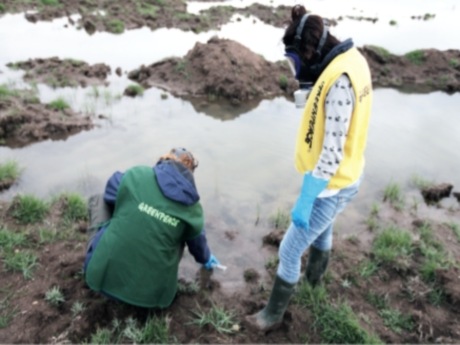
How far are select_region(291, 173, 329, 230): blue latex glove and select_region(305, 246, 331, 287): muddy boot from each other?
100 cm

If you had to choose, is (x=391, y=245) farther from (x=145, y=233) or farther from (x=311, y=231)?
(x=145, y=233)

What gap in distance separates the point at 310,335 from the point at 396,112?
6.65m

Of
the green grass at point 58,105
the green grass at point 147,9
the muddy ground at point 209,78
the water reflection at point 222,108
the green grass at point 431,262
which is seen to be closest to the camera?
the green grass at point 431,262

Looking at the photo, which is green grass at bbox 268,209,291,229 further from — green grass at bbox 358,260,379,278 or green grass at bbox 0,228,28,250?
green grass at bbox 0,228,28,250

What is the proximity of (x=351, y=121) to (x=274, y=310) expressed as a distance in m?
1.69

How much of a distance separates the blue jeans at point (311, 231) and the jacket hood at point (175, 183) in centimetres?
79

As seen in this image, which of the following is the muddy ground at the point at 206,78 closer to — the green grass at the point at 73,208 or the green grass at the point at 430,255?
the green grass at the point at 73,208

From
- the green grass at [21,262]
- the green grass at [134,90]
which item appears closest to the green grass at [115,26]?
the green grass at [134,90]

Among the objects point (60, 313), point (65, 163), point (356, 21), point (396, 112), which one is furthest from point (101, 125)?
point (356, 21)

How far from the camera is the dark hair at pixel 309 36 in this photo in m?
2.57

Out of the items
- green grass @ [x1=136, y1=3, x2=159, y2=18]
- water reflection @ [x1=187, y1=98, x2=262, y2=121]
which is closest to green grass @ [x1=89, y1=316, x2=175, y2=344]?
water reflection @ [x1=187, y1=98, x2=262, y2=121]

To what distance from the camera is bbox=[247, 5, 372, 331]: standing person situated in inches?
97.6

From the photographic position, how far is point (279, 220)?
16.6 ft

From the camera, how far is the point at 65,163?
6000 mm
